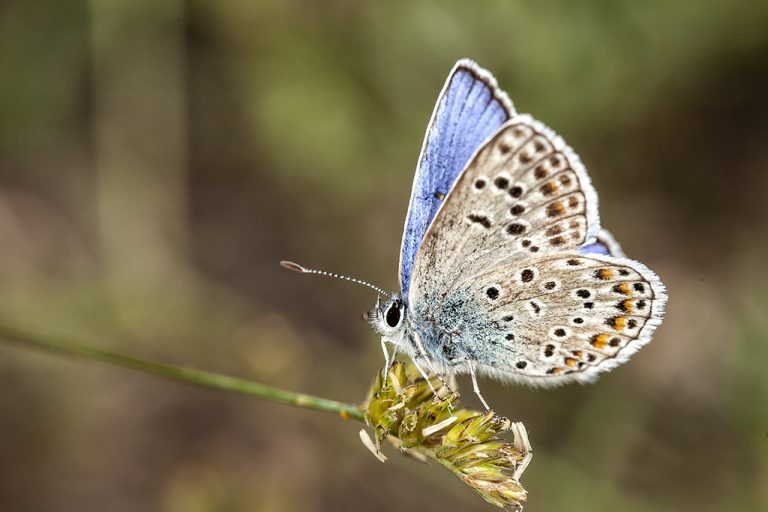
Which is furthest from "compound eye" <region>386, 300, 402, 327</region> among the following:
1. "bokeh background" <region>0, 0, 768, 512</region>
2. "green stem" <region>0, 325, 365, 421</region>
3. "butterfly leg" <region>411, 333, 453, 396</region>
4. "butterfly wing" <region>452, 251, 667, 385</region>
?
"bokeh background" <region>0, 0, 768, 512</region>

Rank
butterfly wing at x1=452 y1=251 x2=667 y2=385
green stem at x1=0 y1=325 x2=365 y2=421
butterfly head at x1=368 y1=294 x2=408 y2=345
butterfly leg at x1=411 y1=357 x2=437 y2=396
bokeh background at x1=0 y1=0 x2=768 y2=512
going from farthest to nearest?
bokeh background at x1=0 y1=0 x2=768 y2=512 < butterfly head at x1=368 y1=294 x2=408 y2=345 < butterfly wing at x1=452 y1=251 x2=667 y2=385 < butterfly leg at x1=411 y1=357 x2=437 y2=396 < green stem at x1=0 y1=325 x2=365 y2=421

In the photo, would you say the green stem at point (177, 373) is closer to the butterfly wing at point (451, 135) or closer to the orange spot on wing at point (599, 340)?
the butterfly wing at point (451, 135)

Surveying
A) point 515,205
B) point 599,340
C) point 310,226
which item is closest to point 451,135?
point 515,205

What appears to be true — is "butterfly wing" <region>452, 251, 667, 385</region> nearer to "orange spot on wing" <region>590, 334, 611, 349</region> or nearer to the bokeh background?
"orange spot on wing" <region>590, 334, 611, 349</region>

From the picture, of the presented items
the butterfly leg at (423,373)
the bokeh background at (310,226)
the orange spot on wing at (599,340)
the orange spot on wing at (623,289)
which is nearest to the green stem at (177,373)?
the butterfly leg at (423,373)

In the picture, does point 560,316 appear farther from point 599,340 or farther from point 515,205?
point 515,205

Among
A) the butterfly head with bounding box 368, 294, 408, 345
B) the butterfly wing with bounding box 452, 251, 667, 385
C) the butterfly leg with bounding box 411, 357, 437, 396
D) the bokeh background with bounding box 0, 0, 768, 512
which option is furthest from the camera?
the bokeh background with bounding box 0, 0, 768, 512

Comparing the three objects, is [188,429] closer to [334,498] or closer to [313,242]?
[334,498]
